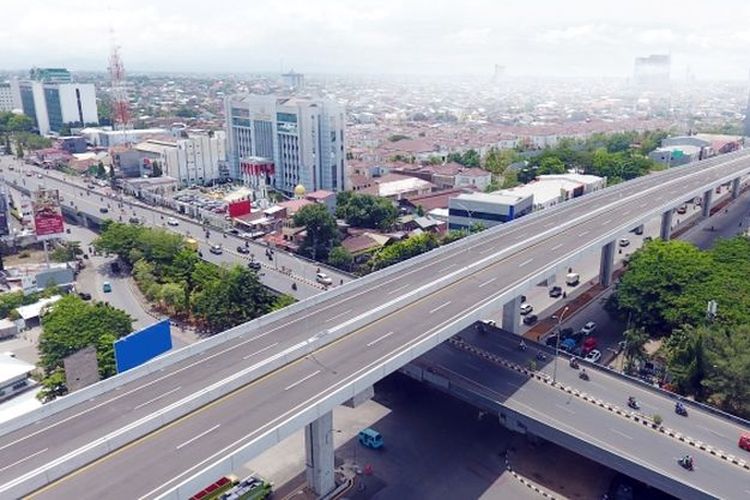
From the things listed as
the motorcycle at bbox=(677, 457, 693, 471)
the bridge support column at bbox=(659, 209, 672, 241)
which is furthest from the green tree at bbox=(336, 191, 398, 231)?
the motorcycle at bbox=(677, 457, 693, 471)

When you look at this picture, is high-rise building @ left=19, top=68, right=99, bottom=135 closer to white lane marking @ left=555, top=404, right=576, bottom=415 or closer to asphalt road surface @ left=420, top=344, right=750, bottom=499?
asphalt road surface @ left=420, top=344, right=750, bottom=499

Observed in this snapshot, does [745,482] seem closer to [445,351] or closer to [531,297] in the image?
[445,351]

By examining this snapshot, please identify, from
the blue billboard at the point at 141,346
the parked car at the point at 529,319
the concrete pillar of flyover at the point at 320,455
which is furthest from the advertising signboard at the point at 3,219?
the parked car at the point at 529,319

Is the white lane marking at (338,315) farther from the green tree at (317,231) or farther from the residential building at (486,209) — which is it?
the residential building at (486,209)

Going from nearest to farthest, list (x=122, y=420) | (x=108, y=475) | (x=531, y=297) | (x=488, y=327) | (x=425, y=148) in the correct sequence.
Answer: (x=108, y=475) < (x=122, y=420) < (x=488, y=327) < (x=531, y=297) < (x=425, y=148)

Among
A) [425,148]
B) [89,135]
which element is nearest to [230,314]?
[425,148]

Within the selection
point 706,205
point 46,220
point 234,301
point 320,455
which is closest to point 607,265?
point 234,301
